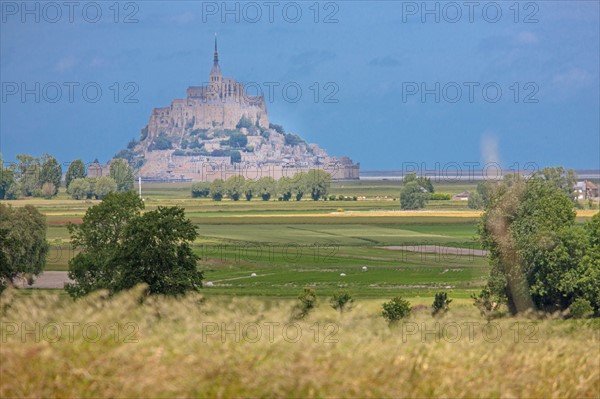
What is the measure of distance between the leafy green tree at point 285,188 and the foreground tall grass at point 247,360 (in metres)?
151

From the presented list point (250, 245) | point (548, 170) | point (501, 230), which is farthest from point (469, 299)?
point (548, 170)

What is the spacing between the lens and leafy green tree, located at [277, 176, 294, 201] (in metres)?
162

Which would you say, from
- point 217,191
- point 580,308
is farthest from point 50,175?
point 580,308

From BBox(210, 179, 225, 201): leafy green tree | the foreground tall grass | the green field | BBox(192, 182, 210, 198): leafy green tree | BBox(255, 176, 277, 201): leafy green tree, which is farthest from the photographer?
BBox(192, 182, 210, 198): leafy green tree

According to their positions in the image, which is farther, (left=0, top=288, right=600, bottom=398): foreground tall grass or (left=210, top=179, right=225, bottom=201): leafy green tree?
(left=210, top=179, right=225, bottom=201): leafy green tree

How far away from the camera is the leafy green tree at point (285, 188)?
6373 inches

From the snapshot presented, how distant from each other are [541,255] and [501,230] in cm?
321

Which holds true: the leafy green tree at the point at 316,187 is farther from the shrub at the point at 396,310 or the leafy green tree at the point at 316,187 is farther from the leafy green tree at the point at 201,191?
the shrub at the point at 396,310

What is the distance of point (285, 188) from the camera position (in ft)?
536

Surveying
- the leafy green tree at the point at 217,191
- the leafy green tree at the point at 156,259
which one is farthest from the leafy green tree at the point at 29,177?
the leafy green tree at the point at 156,259

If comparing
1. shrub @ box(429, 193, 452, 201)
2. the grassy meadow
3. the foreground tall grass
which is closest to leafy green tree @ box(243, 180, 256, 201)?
shrub @ box(429, 193, 452, 201)

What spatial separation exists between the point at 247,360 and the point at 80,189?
14569cm

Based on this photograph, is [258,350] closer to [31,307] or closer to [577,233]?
[31,307]

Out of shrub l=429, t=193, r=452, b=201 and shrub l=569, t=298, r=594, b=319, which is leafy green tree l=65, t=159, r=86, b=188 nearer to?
shrub l=429, t=193, r=452, b=201
